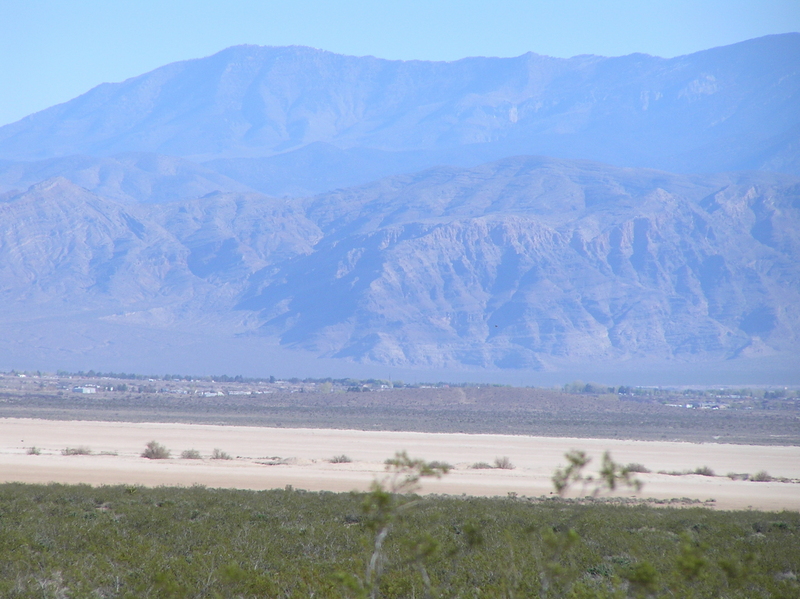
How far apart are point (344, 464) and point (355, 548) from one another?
19.9 m

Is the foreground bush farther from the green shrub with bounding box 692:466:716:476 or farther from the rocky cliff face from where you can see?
the rocky cliff face

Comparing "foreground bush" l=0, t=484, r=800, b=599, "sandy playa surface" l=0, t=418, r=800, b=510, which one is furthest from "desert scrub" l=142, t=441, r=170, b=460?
"foreground bush" l=0, t=484, r=800, b=599

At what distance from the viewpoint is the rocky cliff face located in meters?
156

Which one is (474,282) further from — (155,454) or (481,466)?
(155,454)

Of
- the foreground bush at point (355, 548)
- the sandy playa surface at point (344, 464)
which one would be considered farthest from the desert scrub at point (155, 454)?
the foreground bush at point (355, 548)

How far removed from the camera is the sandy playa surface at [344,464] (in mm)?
26891

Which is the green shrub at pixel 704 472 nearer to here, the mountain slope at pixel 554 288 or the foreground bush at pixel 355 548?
the foreground bush at pixel 355 548

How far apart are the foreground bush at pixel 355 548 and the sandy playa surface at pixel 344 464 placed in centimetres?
695

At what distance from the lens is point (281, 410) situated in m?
68.5

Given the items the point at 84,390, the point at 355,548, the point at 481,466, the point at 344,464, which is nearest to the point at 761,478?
the point at 481,466

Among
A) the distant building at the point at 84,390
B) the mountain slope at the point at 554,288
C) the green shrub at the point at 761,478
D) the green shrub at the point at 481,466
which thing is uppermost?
the mountain slope at the point at 554,288

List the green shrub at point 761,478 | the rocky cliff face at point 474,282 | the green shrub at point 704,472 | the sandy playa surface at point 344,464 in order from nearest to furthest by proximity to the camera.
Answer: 1. the sandy playa surface at point 344,464
2. the green shrub at point 761,478
3. the green shrub at point 704,472
4. the rocky cliff face at point 474,282

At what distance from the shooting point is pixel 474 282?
172125mm

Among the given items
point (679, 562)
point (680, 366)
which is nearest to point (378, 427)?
point (679, 562)
